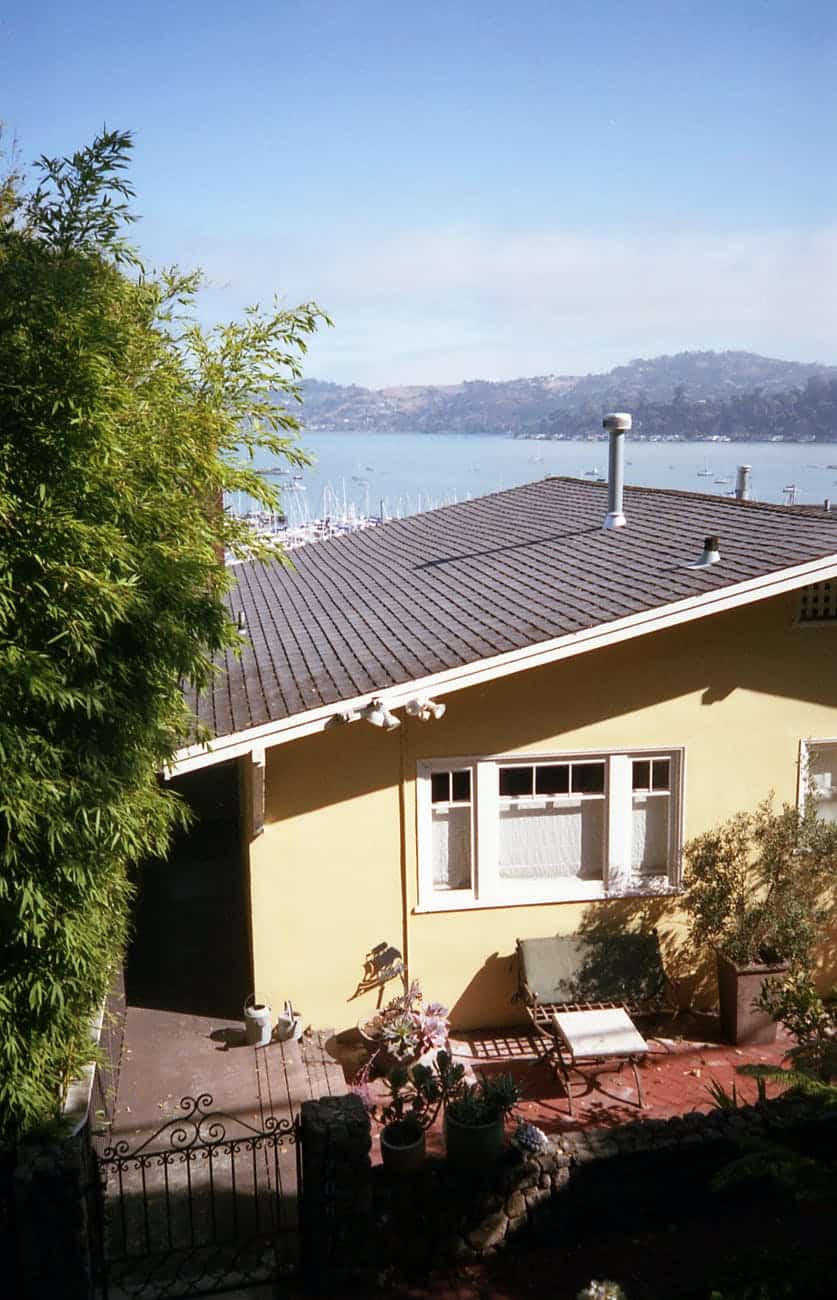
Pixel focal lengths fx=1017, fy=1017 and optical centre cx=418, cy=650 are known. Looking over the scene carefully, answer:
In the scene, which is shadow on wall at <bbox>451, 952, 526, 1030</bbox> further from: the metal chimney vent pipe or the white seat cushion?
the metal chimney vent pipe

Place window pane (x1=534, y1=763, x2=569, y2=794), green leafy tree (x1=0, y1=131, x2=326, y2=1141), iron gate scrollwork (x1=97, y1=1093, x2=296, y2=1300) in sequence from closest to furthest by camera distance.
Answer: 1. green leafy tree (x1=0, y1=131, x2=326, y2=1141)
2. iron gate scrollwork (x1=97, y1=1093, x2=296, y2=1300)
3. window pane (x1=534, y1=763, x2=569, y2=794)

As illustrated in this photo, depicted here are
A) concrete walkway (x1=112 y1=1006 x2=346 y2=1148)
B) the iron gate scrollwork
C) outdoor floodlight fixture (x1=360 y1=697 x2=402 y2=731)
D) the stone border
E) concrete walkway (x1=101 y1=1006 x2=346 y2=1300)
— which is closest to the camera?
the iron gate scrollwork

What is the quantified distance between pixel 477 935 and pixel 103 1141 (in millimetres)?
3924

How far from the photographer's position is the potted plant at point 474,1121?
6.99 metres

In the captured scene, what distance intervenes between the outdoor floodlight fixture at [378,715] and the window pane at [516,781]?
1987 mm

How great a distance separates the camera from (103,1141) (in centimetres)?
795

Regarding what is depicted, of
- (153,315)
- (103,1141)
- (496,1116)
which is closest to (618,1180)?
(496,1116)

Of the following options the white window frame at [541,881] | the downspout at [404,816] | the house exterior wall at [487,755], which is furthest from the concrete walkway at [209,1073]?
→ the white window frame at [541,881]

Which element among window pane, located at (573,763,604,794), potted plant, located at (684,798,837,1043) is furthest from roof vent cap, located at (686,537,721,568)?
potted plant, located at (684,798,837,1043)

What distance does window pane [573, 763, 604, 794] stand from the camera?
10.5m

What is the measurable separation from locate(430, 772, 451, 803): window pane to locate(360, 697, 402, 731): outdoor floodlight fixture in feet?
4.99

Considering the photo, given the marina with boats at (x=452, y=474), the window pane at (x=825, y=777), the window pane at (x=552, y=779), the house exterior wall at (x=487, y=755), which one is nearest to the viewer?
the house exterior wall at (x=487, y=755)

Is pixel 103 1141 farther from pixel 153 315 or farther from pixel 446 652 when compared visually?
pixel 153 315

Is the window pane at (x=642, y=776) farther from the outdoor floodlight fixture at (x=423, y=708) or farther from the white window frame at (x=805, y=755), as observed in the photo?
the outdoor floodlight fixture at (x=423, y=708)
